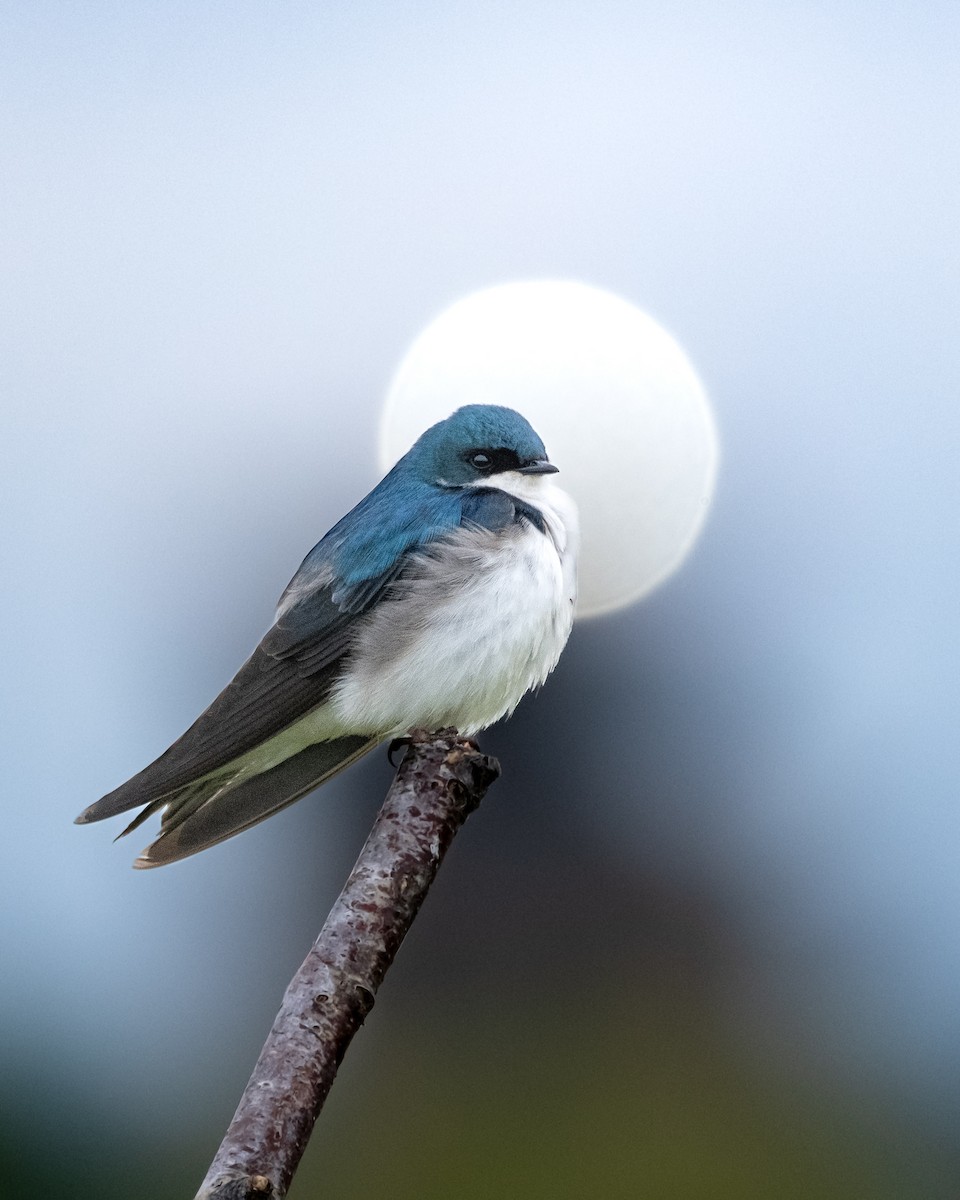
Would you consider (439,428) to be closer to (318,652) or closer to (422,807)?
(318,652)

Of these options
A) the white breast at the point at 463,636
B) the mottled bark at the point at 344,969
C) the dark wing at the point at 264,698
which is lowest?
the mottled bark at the point at 344,969

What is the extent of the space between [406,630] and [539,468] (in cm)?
48

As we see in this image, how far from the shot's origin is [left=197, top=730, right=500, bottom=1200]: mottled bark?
1.37 m

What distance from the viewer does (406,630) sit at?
2.85m

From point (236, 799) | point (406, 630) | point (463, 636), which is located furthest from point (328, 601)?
point (236, 799)

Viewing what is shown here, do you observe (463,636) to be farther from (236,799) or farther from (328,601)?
(236,799)

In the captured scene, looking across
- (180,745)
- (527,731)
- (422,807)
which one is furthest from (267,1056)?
(527,731)

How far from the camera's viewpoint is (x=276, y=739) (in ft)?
9.21

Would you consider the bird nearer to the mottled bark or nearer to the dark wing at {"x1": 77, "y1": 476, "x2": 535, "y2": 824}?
the dark wing at {"x1": 77, "y1": 476, "x2": 535, "y2": 824}

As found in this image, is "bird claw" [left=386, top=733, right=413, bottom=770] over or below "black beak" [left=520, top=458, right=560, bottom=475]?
below

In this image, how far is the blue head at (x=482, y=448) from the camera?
2941 mm

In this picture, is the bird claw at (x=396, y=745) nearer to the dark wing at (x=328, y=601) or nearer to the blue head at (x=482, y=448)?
the dark wing at (x=328, y=601)

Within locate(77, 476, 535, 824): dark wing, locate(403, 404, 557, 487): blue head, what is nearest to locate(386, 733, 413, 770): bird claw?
locate(77, 476, 535, 824): dark wing

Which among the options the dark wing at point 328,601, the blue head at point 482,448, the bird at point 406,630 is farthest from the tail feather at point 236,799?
the blue head at point 482,448
